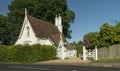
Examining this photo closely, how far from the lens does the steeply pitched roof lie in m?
50.7

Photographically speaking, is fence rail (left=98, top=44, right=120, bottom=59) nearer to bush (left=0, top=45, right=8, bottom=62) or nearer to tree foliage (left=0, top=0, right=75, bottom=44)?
bush (left=0, top=45, right=8, bottom=62)

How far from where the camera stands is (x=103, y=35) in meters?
40.9

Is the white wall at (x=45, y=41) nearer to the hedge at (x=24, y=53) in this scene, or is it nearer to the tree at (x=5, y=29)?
the hedge at (x=24, y=53)

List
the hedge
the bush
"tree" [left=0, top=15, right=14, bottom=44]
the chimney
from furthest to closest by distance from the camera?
"tree" [left=0, top=15, right=14, bottom=44]
the chimney
the bush
the hedge

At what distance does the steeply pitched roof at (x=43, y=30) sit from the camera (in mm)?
50688

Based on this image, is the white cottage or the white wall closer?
the white cottage

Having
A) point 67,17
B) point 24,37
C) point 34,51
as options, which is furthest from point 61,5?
point 34,51

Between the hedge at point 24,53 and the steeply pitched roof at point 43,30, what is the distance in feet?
24.7

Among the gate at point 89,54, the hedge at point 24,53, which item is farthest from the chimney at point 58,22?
the gate at point 89,54

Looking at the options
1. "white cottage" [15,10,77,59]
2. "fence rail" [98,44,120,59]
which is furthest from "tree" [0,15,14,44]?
"fence rail" [98,44,120,59]

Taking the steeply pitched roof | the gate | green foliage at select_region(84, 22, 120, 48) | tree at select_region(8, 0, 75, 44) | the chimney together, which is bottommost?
the gate

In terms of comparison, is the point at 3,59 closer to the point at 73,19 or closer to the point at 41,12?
the point at 41,12

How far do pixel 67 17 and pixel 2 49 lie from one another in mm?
30097

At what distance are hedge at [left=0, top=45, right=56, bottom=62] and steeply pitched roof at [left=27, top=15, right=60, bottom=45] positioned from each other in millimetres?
7531
